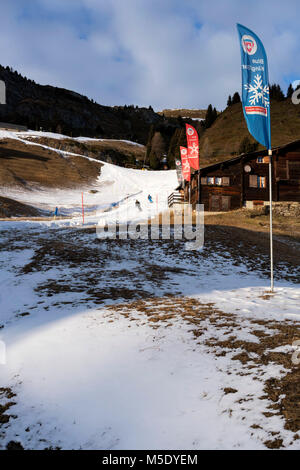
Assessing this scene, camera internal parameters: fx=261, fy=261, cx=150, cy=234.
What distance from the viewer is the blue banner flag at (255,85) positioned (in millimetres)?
8148

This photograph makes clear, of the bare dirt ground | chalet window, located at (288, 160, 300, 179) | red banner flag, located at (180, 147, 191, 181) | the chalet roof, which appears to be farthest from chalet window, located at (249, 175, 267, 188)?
the bare dirt ground

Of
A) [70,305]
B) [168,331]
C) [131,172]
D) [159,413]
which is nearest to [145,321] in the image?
[168,331]

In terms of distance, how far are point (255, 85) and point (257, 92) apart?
10.2 inches

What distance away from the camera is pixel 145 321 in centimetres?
588

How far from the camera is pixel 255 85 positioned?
8227 mm

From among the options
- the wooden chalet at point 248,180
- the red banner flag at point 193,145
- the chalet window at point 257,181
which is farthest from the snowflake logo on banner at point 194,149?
the chalet window at point 257,181

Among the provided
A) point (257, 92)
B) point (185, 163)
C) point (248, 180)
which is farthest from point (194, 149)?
point (257, 92)

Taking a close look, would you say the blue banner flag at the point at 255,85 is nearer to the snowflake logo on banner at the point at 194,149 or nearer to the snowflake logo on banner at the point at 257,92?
the snowflake logo on banner at the point at 257,92

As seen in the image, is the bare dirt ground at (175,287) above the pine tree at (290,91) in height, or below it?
below

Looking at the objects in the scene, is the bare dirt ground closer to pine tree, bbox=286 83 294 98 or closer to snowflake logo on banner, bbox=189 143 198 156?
snowflake logo on banner, bbox=189 143 198 156

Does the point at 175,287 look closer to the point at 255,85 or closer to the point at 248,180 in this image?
the point at 255,85

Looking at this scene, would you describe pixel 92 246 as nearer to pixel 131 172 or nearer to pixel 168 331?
pixel 168 331

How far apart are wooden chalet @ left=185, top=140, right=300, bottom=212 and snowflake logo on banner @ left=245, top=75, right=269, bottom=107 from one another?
23404mm

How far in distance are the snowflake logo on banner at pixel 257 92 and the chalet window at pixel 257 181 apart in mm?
25304
